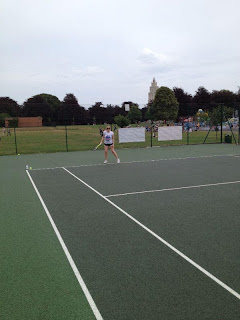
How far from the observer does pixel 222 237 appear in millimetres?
5074

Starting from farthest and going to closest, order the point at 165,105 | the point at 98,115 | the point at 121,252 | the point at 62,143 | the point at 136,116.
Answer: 1. the point at 165,105
2. the point at 136,116
3. the point at 98,115
4. the point at 62,143
5. the point at 121,252

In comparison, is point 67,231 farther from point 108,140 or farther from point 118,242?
point 108,140

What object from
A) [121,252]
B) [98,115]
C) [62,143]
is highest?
[98,115]

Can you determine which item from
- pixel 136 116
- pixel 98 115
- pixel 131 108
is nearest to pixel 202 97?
pixel 131 108

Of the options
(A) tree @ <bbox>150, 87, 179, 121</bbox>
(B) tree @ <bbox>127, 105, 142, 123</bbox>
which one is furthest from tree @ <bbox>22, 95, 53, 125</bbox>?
(A) tree @ <bbox>150, 87, 179, 121</bbox>

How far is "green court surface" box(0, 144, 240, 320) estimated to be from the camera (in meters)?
3.22

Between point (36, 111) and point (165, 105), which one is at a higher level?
point (165, 105)

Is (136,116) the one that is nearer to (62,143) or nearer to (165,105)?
(62,143)

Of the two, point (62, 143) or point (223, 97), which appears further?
point (223, 97)

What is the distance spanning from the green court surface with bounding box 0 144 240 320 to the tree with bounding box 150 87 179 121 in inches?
2709

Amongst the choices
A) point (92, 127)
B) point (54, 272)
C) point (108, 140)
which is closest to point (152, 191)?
point (54, 272)

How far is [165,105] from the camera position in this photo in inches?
3081

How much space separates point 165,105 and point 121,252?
76259mm

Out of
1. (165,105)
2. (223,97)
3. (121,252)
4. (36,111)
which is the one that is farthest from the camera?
(223,97)
